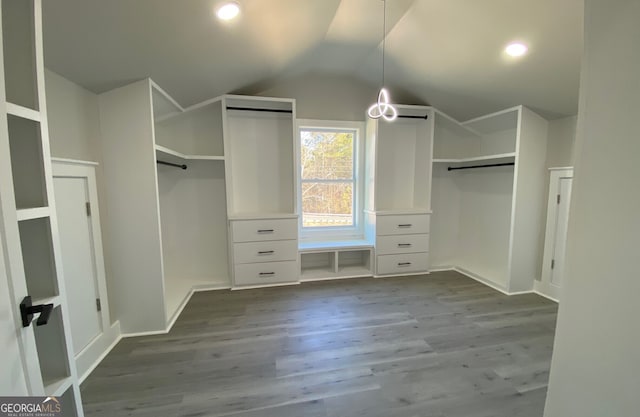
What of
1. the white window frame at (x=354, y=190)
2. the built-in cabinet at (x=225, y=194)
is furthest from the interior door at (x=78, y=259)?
the white window frame at (x=354, y=190)

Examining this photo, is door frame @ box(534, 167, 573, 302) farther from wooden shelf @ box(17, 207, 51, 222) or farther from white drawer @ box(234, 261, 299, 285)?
wooden shelf @ box(17, 207, 51, 222)

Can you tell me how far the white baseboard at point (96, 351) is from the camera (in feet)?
5.77

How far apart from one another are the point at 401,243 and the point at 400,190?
0.80 meters

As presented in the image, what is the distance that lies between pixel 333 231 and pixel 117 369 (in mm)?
2756

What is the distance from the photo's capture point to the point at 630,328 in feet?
2.18

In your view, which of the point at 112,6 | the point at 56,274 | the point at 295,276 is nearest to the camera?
the point at 56,274

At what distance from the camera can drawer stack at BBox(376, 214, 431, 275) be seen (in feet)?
11.7

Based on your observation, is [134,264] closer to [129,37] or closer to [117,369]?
[117,369]

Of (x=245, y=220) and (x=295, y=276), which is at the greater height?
(x=245, y=220)

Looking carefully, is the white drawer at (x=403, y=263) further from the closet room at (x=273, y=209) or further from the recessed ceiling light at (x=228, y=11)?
the recessed ceiling light at (x=228, y=11)

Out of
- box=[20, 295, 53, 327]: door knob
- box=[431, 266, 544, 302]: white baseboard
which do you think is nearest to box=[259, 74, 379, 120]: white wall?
box=[431, 266, 544, 302]: white baseboard

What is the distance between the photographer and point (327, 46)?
2.85 meters

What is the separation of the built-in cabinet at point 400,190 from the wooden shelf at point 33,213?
312cm

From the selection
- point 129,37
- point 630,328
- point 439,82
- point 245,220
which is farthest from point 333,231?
point 630,328
